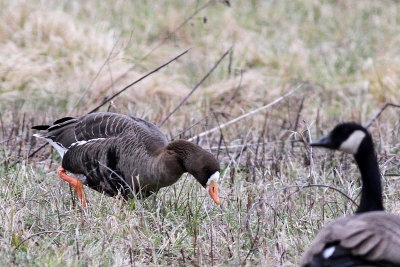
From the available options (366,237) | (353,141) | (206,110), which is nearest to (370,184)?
(353,141)

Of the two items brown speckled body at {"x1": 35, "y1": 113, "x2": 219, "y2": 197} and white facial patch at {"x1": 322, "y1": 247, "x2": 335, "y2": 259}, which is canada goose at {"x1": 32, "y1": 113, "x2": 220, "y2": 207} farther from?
white facial patch at {"x1": 322, "y1": 247, "x2": 335, "y2": 259}

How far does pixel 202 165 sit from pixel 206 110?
4.33 metres

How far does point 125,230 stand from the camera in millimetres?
5473

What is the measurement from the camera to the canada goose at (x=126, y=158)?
5.94m

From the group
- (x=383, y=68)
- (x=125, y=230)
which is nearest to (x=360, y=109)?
(x=383, y=68)

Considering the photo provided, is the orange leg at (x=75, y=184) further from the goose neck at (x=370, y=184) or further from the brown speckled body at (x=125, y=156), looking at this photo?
the goose neck at (x=370, y=184)

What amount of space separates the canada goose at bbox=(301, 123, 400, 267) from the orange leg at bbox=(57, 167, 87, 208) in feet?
7.11

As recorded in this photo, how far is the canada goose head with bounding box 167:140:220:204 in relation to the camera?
19.3 feet

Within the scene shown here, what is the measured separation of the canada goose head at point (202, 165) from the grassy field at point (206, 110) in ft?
0.65

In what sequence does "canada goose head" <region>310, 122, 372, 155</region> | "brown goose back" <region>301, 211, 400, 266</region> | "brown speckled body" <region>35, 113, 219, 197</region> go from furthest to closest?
"brown speckled body" <region>35, 113, 219, 197</region> → "canada goose head" <region>310, 122, 372, 155</region> → "brown goose back" <region>301, 211, 400, 266</region>

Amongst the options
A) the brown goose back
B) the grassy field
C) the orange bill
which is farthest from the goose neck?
the orange bill

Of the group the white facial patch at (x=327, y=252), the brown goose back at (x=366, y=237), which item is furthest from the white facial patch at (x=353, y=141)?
the white facial patch at (x=327, y=252)

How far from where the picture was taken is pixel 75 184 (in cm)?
646

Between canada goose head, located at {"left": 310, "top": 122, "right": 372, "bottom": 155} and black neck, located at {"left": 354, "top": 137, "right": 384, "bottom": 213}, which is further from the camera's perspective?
black neck, located at {"left": 354, "top": 137, "right": 384, "bottom": 213}
